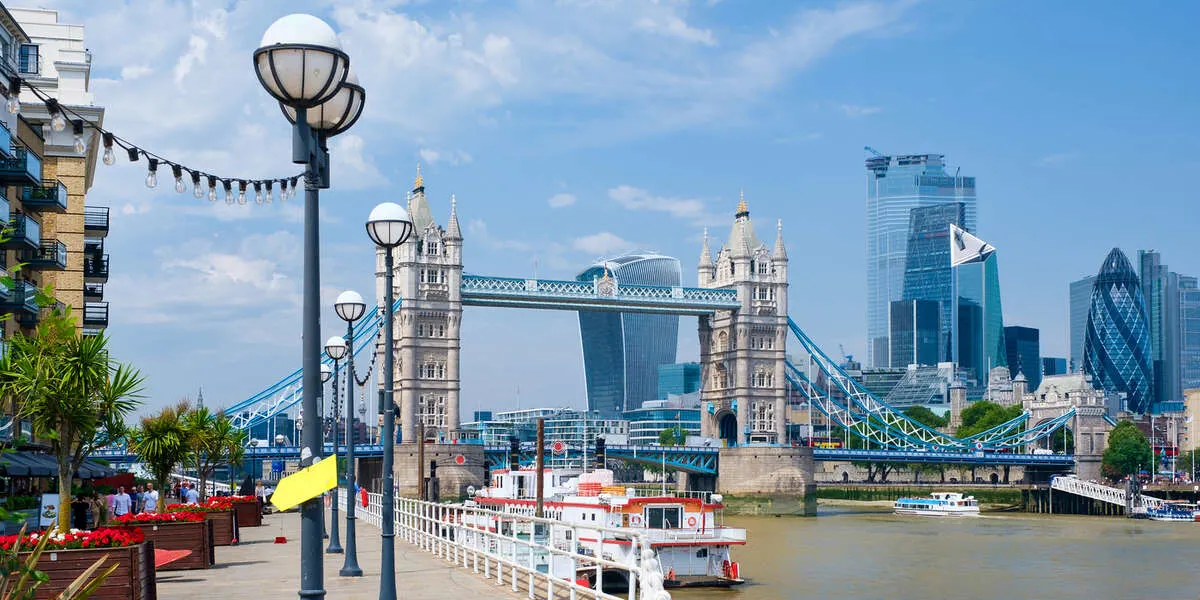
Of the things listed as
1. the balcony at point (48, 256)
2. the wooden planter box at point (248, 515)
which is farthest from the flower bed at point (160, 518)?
the balcony at point (48, 256)

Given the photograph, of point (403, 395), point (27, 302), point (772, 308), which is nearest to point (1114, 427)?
point (772, 308)

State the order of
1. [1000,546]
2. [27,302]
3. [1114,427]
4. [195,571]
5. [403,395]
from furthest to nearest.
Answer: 1. [1114,427]
2. [403,395]
3. [1000,546]
4. [27,302]
5. [195,571]

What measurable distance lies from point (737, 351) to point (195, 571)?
97753 millimetres

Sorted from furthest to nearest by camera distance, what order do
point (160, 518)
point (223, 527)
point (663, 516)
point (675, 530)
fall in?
point (663, 516), point (675, 530), point (223, 527), point (160, 518)

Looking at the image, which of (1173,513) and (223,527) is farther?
(1173,513)

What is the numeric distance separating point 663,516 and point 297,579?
24196 mm

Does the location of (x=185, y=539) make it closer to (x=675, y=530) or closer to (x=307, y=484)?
(x=307, y=484)

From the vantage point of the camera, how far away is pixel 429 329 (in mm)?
105188

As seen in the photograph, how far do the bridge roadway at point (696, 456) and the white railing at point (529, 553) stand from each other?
5207 cm

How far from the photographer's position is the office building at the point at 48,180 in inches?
1460

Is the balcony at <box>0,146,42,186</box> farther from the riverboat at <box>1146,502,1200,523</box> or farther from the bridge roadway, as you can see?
the riverboat at <box>1146,502,1200,523</box>

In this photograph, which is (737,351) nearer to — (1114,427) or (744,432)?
(744,432)

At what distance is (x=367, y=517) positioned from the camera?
152 feet

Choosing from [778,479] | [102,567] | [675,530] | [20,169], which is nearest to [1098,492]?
[778,479]
